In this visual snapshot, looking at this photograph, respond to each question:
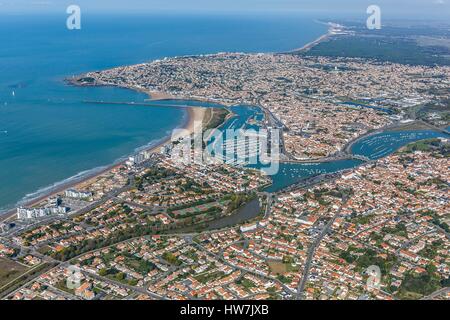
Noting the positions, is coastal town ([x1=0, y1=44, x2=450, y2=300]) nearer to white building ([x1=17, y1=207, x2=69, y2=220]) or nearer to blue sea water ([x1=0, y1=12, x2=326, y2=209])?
white building ([x1=17, y1=207, x2=69, y2=220])

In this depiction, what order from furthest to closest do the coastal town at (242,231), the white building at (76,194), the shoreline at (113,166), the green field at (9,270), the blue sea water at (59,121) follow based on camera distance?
the blue sea water at (59,121)
the white building at (76,194)
the shoreline at (113,166)
the green field at (9,270)
the coastal town at (242,231)

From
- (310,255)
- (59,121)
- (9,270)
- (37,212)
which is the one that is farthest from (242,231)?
(59,121)

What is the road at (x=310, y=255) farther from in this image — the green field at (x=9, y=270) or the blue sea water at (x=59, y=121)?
the blue sea water at (x=59, y=121)

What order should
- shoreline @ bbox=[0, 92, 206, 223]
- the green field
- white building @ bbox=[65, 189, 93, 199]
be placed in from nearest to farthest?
the green field
shoreline @ bbox=[0, 92, 206, 223]
white building @ bbox=[65, 189, 93, 199]

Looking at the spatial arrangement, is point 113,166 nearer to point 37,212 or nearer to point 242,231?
point 37,212

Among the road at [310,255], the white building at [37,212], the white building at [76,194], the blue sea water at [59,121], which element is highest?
the blue sea water at [59,121]

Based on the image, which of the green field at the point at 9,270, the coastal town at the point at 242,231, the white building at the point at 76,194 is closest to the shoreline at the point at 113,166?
the coastal town at the point at 242,231

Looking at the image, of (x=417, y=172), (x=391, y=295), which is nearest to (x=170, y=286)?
(x=391, y=295)

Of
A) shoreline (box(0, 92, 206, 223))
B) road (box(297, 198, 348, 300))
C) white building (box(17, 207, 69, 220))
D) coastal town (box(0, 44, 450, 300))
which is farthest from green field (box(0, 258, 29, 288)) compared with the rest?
road (box(297, 198, 348, 300))
